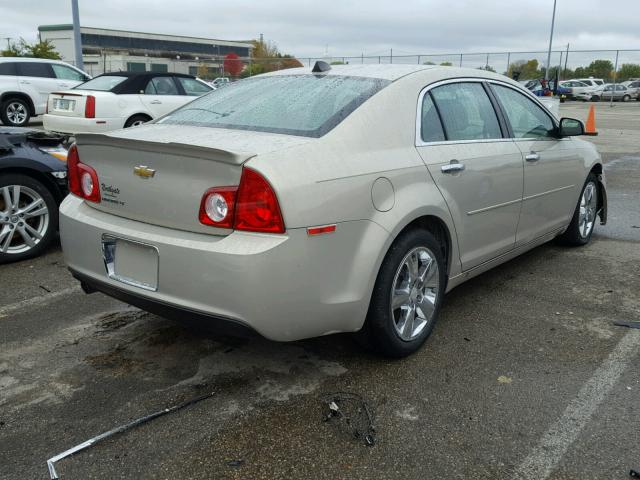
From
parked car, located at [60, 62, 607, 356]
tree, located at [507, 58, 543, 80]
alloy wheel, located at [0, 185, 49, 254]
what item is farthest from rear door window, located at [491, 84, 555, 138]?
tree, located at [507, 58, 543, 80]

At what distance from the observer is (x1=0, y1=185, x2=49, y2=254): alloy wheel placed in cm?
486

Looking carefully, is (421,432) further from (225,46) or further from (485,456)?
(225,46)

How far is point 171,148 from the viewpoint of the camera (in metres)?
2.75

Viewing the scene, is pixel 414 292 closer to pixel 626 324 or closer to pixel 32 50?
pixel 626 324

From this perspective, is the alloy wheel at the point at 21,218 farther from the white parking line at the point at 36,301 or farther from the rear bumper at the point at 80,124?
the rear bumper at the point at 80,124

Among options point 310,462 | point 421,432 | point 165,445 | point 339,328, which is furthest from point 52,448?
point 421,432

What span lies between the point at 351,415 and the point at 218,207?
1.11m

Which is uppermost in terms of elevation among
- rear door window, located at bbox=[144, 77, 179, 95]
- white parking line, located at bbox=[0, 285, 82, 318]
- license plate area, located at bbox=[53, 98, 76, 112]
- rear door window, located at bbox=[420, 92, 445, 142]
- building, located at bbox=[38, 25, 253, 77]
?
building, located at bbox=[38, 25, 253, 77]

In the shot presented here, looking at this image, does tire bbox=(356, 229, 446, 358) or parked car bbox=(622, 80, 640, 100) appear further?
parked car bbox=(622, 80, 640, 100)

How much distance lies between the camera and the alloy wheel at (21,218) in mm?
4855

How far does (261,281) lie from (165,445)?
2.59 feet

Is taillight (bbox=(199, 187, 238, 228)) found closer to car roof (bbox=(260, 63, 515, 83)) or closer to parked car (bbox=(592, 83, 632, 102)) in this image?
car roof (bbox=(260, 63, 515, 83))

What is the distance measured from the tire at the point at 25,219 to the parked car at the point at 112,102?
16.3ft

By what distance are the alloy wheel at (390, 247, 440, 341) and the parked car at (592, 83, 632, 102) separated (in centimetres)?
4212
